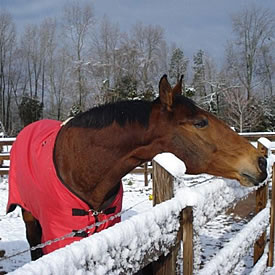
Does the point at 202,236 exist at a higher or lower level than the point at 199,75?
lower

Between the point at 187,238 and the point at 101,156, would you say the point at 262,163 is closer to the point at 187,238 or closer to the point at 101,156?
the point at 187,238

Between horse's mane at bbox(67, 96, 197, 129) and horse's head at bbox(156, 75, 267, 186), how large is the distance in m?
0.03

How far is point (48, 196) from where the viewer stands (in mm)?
2158

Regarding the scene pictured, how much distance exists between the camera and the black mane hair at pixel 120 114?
6.77 feet

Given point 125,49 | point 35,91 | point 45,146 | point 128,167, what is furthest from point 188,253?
point 35,91

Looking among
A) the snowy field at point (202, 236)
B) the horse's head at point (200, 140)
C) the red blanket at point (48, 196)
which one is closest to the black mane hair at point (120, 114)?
the horse's head at point (200, 140)

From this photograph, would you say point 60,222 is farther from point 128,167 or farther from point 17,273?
point 17,273

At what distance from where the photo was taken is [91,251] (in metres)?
0.85

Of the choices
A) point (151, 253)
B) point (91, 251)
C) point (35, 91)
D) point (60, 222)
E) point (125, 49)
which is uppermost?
point (125, 49)

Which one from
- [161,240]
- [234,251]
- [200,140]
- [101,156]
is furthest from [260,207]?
[161,240]

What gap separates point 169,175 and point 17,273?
3.12 ft

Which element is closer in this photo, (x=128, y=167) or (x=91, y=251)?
(x=91, y=251)

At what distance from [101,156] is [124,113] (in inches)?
11.9

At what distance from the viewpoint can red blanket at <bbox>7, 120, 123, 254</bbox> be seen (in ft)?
6.84
